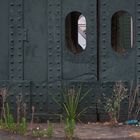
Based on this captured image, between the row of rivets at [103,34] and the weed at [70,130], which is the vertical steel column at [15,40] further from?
the weed at [70,130]

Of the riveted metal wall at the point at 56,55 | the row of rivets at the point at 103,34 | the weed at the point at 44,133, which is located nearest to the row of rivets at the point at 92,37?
the riveted metal wall at the point at 56,55

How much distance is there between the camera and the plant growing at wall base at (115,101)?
805 centimetres

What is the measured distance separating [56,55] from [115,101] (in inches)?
51.1

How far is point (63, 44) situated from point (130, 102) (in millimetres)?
1498

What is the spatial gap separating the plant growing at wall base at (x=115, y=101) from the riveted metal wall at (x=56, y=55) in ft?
0.42

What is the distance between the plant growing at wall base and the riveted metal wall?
0.13m

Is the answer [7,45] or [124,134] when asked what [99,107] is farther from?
[7,45]

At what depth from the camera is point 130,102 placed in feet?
27.1

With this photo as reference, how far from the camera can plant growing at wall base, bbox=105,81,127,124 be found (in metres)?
8.05

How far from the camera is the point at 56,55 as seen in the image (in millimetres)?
8477

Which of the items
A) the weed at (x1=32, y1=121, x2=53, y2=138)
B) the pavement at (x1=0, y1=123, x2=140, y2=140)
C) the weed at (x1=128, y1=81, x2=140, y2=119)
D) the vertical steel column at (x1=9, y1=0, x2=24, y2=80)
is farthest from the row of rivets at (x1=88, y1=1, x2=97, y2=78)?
the weed at (x1=32, y1=121, x2=53, y2=138)

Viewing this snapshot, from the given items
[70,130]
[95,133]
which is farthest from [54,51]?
[70,130]

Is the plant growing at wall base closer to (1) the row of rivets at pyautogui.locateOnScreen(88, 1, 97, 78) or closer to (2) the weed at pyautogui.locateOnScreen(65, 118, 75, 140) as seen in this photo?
(1) the row of rivets at pyautogui.locateOnScreen(88, 1, 97, 78)

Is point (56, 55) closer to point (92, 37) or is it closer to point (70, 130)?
point (92, 37)
